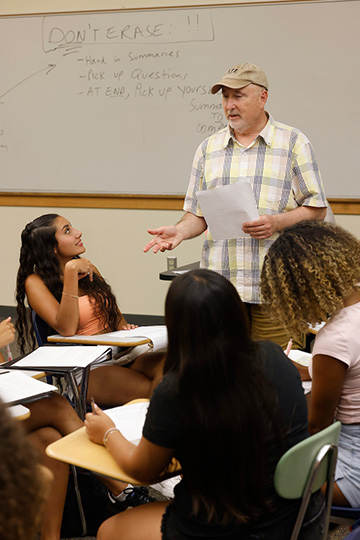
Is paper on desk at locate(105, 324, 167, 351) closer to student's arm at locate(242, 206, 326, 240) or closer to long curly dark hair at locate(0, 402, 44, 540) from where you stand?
student's arm at locate(242, 206, 326, 240)

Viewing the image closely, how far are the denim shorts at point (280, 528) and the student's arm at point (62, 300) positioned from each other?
1.38 m

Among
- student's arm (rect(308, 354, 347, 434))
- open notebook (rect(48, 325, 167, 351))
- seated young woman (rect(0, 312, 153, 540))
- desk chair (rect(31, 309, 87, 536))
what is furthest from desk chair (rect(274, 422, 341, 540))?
open notebook (rect(48, 325, 167, 351))

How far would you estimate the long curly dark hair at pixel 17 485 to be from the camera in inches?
31.5

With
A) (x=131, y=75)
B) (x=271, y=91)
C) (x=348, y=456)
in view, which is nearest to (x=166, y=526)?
(x=348, y=456)

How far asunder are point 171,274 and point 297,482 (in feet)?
7.04

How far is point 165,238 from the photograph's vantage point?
2.82 meters

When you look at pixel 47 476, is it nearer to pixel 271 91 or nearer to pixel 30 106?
pixel 271 91

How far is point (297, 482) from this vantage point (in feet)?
4.50

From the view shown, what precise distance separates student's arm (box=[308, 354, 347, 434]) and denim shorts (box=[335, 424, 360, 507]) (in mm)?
93

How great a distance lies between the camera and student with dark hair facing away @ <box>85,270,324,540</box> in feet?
4.32

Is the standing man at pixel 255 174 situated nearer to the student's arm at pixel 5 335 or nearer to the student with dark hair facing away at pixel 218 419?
the student's arm at pixel 5 335

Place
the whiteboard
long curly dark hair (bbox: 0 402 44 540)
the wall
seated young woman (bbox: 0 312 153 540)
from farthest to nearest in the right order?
the wall, the whiteboard, seated young woman (bbox: 0 312 153 540), long curly dark hair (bbox: 0 402 44 540)

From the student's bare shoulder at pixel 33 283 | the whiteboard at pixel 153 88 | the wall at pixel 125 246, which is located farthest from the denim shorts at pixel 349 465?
the wall at pixel 125 246

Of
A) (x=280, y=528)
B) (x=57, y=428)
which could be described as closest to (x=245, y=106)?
(x=57, y=428)
